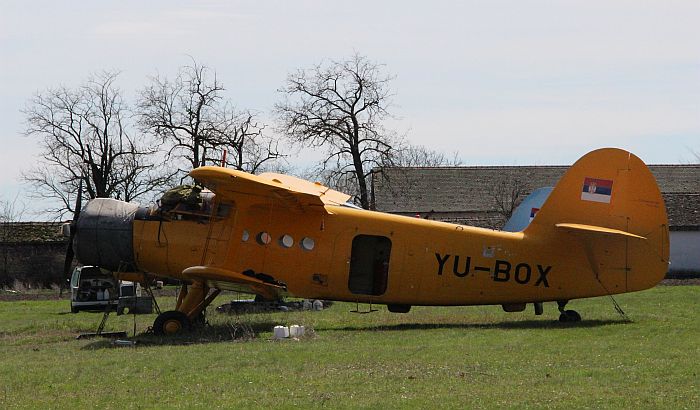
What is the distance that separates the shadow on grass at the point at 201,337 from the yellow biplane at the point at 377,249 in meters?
0.42

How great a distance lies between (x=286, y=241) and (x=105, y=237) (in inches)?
142

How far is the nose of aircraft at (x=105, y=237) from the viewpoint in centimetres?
2042

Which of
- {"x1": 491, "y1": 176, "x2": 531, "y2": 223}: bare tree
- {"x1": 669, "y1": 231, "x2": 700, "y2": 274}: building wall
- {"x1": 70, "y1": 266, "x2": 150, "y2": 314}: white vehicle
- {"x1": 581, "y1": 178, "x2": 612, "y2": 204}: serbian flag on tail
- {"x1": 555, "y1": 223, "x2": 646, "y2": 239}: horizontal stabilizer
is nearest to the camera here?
{"x1": 555, "y1": 223, "x2": 646, "y2": 239}: horizontal stabilizer

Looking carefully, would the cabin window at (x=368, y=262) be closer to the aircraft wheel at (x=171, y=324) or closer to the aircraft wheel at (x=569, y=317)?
the aircraft wheel at (x=171, y=324)

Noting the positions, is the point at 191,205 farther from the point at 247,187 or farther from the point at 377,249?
the point at 377,249

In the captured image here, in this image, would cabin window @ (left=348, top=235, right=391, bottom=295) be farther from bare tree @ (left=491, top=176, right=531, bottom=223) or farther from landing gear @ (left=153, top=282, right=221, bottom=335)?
bare tree @ (left=491, top=176, right=531, bottom=223)

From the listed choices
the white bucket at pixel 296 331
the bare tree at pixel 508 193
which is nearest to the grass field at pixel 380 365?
the white bucket at pixel 296 331

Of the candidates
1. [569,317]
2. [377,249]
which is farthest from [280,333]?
[569,317]

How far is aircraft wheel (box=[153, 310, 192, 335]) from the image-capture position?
19.9m

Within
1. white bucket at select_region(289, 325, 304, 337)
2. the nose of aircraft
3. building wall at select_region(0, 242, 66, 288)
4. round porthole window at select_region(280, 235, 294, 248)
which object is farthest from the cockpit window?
building wall at select_region(0, 242, 66, 288)

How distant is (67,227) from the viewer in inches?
816

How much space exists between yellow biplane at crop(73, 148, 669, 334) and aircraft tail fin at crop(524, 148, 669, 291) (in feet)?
0.07

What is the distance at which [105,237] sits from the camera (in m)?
20.4

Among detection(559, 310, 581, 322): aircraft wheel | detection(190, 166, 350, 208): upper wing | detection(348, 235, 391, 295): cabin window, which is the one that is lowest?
detection(559, 310, 581, 322): aircraft wheel
